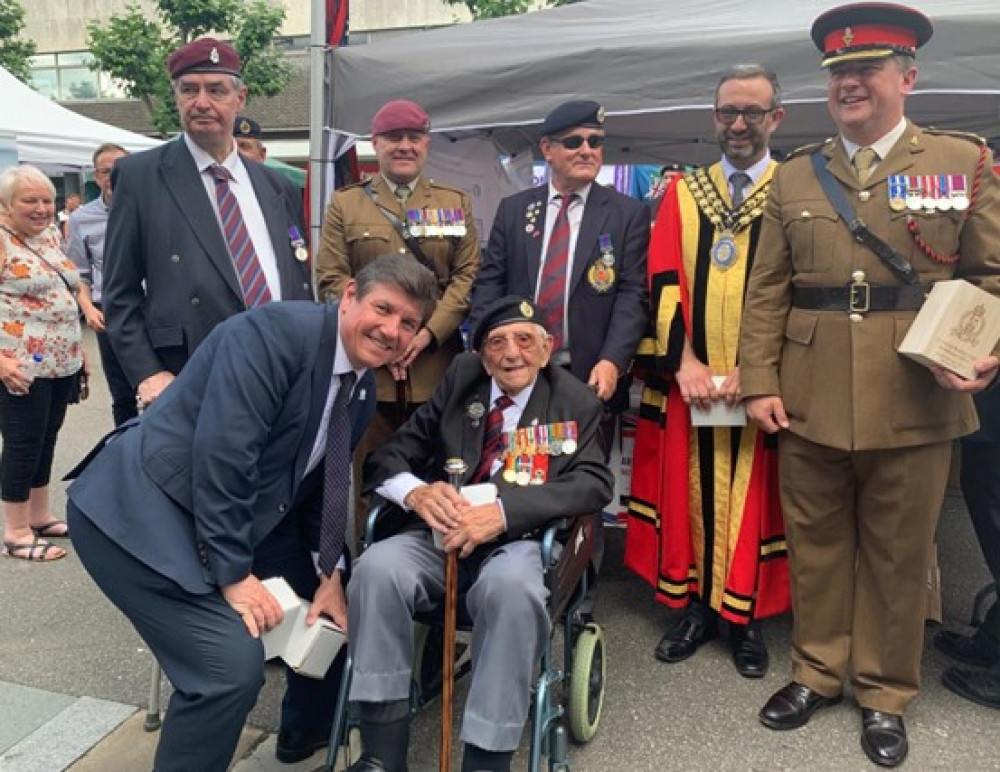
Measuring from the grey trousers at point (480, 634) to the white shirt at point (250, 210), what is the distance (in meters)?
1.00

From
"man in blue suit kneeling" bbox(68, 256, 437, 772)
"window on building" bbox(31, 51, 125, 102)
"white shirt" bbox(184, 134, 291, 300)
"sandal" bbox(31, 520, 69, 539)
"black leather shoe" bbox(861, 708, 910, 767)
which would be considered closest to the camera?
"man in blue suit kneeling" bbox(68, 256, 437, 772)

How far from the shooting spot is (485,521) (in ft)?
7.49

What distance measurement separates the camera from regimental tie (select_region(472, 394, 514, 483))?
257 cm

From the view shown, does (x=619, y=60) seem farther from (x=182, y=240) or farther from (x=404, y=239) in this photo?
(x=182, y=240)

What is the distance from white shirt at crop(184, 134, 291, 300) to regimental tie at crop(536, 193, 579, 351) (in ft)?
3.12

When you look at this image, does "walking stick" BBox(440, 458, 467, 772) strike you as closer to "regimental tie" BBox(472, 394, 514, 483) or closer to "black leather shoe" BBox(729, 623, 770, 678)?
"regimental tie" BBox(472, 394, 514, 483)

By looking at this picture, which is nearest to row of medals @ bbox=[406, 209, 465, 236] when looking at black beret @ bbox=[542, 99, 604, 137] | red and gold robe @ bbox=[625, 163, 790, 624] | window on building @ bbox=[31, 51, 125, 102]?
black beret @ bbox=[542, 99, 604, 137]

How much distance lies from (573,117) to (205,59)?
1.22 m

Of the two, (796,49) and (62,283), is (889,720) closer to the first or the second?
(796,49)

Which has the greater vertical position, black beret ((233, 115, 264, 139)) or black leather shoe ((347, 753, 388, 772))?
black beret ((233, 115, 264, 139))

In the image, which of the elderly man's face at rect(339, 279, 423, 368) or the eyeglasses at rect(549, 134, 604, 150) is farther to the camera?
the eyeglasses at rect(549, 134, 604, 150)

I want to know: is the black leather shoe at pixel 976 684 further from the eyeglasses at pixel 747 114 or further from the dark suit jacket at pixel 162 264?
the dark suit jacket at pixel 162 264

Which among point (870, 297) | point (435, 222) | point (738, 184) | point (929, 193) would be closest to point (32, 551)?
point (435, 222)

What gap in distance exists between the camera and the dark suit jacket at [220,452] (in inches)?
75.9
